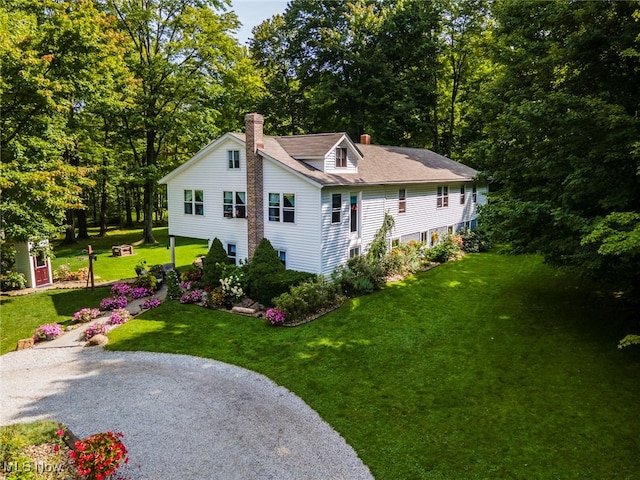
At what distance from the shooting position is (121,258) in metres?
30.0

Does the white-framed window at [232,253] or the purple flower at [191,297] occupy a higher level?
the white-framed window at [232,253]

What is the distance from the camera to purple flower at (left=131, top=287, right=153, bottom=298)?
2134cm

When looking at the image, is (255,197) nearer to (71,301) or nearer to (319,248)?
(319,248)

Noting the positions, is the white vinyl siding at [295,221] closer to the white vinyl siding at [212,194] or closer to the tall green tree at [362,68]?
the white vinyl siding at [212,194]

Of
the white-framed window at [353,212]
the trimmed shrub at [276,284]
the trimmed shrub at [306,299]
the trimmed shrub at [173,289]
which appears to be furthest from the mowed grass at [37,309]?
the white-framed window at [353,212]

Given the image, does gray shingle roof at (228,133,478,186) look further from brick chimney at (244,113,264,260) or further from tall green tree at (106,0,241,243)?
tall green tree at (106,0,241,243)

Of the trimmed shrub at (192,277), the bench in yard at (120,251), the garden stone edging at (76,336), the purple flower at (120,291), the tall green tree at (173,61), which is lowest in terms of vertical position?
the garden stone edging at (76,336)

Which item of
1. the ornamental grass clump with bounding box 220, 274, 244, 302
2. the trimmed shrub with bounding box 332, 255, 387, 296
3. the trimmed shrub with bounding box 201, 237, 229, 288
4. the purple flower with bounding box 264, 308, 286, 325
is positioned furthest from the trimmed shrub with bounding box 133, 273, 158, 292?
the trimmed shrub with bounding box 332, 255, 387, 296

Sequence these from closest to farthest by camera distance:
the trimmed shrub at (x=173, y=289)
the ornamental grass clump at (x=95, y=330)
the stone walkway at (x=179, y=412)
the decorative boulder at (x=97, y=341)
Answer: the stone walkway at (x=179, y=412) → the decorative boulder at (x=97, y=341) → the ornamental grass clump at (x=95, y=330) → the trimmed shrub at (x=173, y=289)

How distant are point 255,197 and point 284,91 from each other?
2542 cm

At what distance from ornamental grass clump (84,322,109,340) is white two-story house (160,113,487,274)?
748cm

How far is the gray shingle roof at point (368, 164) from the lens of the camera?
68.5 ft

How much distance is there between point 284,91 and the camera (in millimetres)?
43500

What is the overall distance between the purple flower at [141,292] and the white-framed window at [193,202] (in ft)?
16.5
